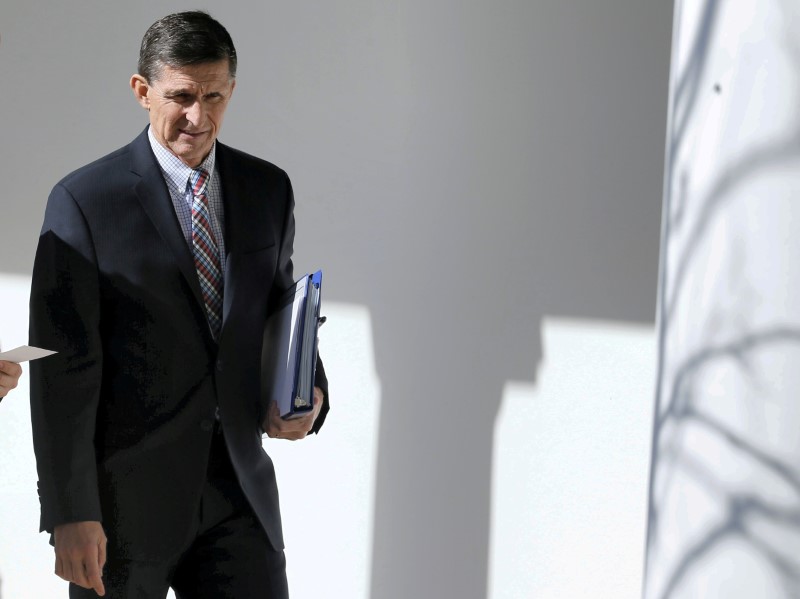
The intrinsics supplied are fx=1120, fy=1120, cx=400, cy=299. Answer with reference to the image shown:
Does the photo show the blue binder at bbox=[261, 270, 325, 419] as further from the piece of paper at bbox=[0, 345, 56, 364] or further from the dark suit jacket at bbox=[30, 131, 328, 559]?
the piece of paper at bbox=[0, 345, 56, 364]

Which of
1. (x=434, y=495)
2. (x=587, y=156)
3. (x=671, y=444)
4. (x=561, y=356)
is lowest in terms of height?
(x=434, y=495)

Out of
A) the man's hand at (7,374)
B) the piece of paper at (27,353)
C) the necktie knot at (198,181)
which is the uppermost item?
the necktie knot at (198,181)

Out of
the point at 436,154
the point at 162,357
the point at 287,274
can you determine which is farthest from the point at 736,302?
the point at 436,154

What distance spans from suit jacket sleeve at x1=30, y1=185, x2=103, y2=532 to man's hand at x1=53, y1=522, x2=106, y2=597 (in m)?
0.02

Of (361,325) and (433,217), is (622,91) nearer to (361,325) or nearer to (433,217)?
(433,217)

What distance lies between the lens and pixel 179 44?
1.84 m

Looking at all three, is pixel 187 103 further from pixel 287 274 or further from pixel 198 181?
pixel 287 274

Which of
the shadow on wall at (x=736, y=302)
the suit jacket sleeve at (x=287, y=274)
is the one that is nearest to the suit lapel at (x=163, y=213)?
the suit jacket sleeve at (x=287, y=274)

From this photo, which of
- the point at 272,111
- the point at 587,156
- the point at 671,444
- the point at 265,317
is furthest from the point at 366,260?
the point at 671,444

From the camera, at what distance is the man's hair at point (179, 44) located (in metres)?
1.84

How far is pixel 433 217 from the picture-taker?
3.30 metres

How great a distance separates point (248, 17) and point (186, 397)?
1.66m

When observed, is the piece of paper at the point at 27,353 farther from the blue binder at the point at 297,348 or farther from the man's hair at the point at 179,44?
the man's hair at the point at 179,44

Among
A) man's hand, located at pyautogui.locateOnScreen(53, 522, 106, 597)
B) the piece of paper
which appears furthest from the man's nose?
man's hand, located at pyautogui.locateOnScreen(53, 522, 106, 597)
